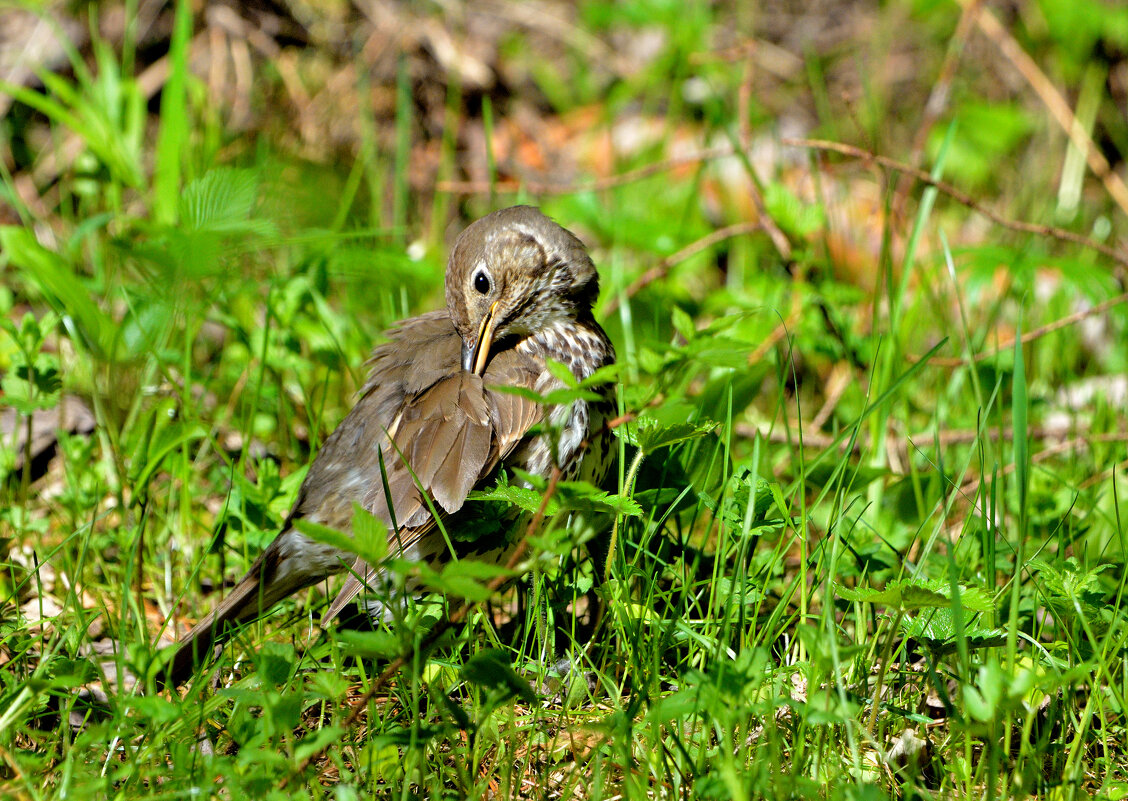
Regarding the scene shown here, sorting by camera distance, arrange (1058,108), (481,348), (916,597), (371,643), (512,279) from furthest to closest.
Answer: (1058,108) → (512,279) → (481,348) → (916,597) → (371,643)

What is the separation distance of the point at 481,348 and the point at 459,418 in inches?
12.0

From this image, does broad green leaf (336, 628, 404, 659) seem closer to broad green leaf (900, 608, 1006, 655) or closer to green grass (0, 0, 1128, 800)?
green grass (0, 0, 1128, 800)

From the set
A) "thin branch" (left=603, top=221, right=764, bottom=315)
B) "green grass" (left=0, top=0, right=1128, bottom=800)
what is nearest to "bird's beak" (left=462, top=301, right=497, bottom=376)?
"green grass" (left=0, top=0, right=1128, bottom=800)

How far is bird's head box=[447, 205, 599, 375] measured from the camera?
3.20m

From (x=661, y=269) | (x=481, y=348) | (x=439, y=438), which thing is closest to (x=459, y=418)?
(x=439, y=438)

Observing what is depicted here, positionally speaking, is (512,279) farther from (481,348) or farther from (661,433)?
(661,433)

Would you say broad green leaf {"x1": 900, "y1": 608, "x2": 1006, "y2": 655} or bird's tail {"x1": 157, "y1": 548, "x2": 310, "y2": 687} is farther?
bird's tail {"x1": 157, "y1": 548, "x2": 310, "y2": 687}

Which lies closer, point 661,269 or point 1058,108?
point 661,269

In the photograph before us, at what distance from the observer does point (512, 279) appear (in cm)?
326

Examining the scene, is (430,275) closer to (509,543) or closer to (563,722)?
(509,543)

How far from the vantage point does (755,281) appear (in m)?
5.05

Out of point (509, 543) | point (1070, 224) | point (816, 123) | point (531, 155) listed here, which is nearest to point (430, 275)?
point (509, 543)

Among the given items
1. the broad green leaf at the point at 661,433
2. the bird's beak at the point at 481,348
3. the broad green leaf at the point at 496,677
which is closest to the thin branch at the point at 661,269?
the bird's beak at the point at 481,348

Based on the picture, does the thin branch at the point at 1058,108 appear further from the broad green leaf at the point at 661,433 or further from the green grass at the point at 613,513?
the broad green leaf at the point at 661,433
